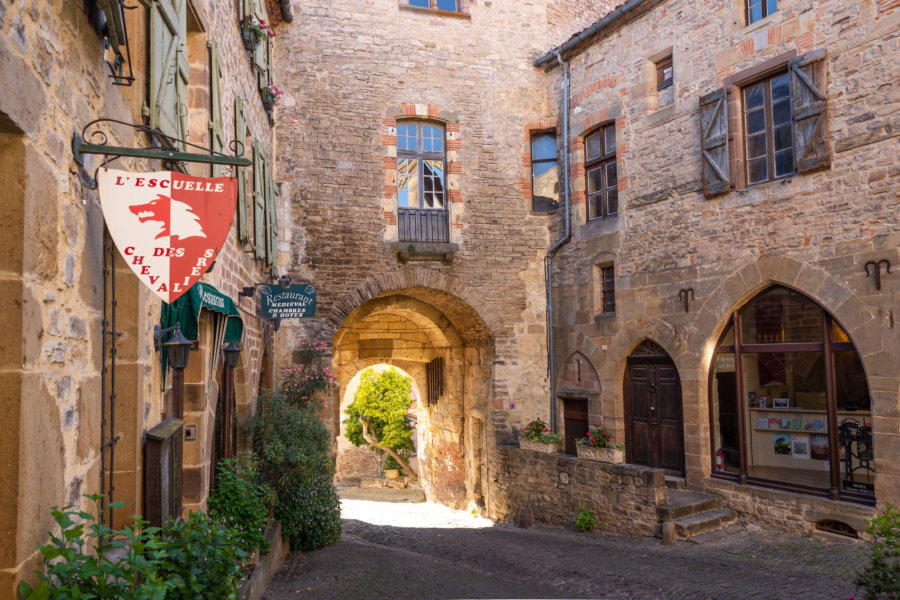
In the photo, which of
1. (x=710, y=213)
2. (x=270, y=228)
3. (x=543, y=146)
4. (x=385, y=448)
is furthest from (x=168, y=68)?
(x=385, y=448)

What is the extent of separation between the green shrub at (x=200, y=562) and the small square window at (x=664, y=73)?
9.54 meters

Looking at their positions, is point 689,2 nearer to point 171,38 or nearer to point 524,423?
point 524,423

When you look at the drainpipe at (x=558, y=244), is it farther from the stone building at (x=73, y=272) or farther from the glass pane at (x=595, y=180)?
the stone building at (x=73, y=272)

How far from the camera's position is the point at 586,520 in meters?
9.71

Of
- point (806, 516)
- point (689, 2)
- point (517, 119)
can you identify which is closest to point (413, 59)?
point (517, 119)

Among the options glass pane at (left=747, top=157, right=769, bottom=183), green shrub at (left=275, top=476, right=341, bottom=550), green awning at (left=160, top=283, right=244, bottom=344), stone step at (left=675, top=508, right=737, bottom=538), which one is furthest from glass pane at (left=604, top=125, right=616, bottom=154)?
green awning at (left=160, top=283, right=244, bottom=344)

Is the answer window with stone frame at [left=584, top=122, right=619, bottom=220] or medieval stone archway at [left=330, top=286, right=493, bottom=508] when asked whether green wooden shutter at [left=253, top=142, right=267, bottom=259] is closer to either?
medieval stone archway at [left=330, top=286, right=493, bottom=508]

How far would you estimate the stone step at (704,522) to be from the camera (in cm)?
844

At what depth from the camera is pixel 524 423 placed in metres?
12.5

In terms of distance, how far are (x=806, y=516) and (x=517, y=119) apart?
26.3ft

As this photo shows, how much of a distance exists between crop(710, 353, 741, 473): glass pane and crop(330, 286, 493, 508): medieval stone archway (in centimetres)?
415

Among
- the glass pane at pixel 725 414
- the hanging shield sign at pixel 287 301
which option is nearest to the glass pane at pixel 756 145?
the glass pane at pixel 725 414

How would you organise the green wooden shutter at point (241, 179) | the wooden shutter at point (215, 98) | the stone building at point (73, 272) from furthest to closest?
the green wooden shutter at point (241, 179) < the wooden shutter at point (215, 98) < the stone building at point (73, 272)

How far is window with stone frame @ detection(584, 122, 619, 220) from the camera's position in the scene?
11461 millimetres
